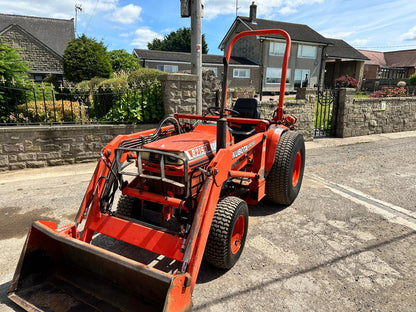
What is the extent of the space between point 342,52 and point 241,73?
12.5 meters

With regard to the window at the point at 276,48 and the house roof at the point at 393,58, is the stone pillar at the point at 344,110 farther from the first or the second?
the house roof at the point at 393,58

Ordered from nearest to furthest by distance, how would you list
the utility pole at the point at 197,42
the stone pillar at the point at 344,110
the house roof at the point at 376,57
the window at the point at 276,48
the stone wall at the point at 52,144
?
the stone wall at the point at 52,144
the utility pole at the point at 197,42
the stone pillar at the point at 344,110
the window at the point at 276,48
the house roof at the point at 376,57

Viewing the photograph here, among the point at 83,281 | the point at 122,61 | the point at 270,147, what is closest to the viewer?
the point at 83,281

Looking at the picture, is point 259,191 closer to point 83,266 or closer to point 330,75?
point 83,266

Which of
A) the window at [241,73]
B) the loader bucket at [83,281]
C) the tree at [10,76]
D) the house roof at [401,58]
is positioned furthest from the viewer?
the house roof at [401,58]

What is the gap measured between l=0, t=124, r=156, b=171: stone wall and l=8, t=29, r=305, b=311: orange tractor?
2824mm

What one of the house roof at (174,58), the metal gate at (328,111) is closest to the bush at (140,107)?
the metal gate at (328,111)

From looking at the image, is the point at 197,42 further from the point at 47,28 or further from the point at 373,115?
the point at 47,28

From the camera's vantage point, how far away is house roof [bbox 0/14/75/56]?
2500 cm

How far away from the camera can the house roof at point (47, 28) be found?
82.0ft

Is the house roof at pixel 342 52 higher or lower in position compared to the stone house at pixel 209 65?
higher

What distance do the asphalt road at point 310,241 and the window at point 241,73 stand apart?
23625 millimetres

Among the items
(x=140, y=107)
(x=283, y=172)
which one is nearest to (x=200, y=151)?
(x=283, y=172)

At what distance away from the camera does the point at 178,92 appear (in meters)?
6.16
